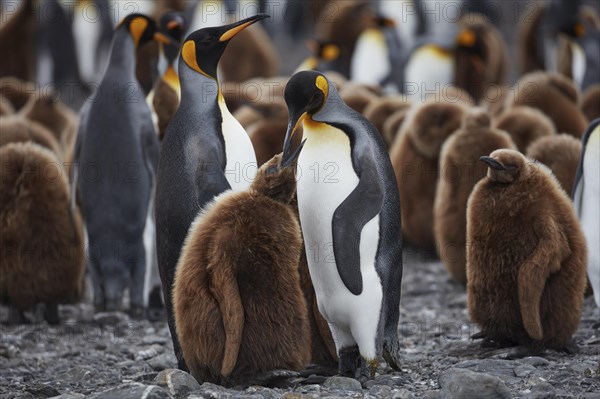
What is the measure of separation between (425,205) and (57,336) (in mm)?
2614

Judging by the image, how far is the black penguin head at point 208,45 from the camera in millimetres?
4629

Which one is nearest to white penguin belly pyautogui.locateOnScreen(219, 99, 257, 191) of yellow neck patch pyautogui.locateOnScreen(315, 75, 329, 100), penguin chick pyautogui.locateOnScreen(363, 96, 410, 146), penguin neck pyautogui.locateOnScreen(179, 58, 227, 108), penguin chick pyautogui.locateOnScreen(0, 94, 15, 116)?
penguin neck pyautogui.locateOnScreen(179, 58, 227, 108)

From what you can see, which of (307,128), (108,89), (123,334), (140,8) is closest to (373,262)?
(307,128)

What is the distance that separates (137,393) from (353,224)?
1.02 m

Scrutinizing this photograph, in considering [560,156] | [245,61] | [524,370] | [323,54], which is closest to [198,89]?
[524,370]

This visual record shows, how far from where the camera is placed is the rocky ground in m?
3.72

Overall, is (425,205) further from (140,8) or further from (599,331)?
(140,8)

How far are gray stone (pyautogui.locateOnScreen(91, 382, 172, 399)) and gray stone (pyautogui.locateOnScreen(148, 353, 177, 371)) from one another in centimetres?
126

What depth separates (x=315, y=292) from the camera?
166 inches

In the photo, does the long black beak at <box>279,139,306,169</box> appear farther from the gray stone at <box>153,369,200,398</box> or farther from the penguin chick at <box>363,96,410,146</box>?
the penguin chick at <box>363,96,410,146</box>

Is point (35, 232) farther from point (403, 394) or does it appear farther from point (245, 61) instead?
point (245, 61)

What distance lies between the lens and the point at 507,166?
14.9ft

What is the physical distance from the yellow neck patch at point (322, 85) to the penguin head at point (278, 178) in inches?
10.1

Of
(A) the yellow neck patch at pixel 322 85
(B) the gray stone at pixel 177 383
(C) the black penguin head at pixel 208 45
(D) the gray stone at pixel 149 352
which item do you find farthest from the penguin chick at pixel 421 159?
(B) the gray stone at pixel 177 383
